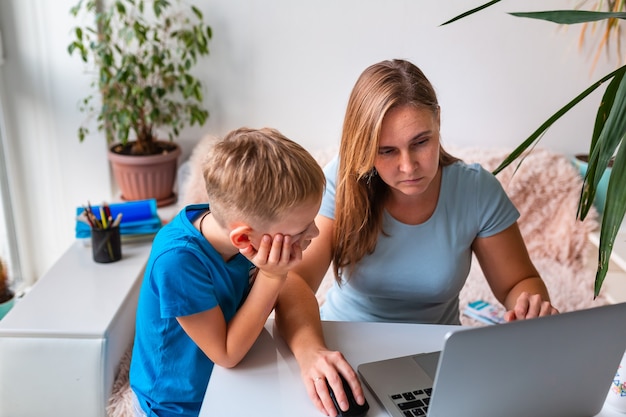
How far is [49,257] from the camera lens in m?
2.42

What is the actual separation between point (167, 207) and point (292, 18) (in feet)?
2.70

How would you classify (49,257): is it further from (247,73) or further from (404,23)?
(404,23)

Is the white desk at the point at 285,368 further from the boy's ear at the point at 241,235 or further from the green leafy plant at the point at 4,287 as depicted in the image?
the green leafy plant at the point at 4,287

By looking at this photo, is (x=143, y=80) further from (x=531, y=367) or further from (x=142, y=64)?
(x=531, y=367)

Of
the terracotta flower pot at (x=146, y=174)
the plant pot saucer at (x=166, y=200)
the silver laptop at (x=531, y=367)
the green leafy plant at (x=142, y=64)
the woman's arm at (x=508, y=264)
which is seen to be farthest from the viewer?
the plant pot saucer at (x=166, y=200)

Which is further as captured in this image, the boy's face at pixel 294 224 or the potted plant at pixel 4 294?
the potted plant at pixel 4 294

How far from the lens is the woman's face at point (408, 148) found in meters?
1.10

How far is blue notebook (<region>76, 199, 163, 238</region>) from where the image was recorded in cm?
186

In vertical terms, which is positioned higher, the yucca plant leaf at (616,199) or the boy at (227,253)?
the yucca plant leaf at (616,199)

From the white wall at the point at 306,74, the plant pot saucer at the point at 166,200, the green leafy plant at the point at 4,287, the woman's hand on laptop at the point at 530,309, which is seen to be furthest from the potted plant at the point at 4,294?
the woman's hand on laptop at the point at 530,309

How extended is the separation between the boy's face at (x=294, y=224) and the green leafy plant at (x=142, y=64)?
4.00 ft

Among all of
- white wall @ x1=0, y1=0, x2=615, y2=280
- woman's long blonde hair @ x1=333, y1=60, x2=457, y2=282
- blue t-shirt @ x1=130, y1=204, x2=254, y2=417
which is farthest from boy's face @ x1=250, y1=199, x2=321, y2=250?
white wall @ x1=0, y1=0, x2=615, y2=280

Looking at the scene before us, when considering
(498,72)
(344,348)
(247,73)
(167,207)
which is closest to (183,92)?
(247,73)

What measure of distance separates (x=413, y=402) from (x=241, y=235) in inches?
13.9
